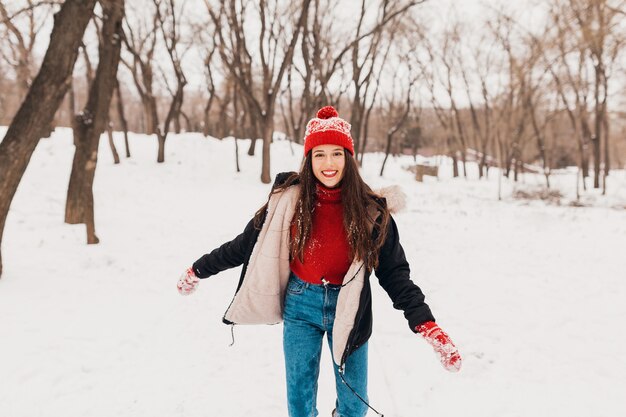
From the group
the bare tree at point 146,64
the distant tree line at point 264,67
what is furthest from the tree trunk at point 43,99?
the bare tree at point 146,64

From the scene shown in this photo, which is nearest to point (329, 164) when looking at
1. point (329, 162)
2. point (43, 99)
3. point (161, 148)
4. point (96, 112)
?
point (329, 162)

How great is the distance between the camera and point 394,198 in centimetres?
229

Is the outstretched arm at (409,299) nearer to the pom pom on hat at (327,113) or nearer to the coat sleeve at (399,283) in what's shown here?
the coat sleeve at (399,283)

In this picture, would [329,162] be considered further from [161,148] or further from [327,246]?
[161,148]

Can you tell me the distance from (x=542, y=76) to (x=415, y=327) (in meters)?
22.1

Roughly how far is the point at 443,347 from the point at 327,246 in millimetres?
748

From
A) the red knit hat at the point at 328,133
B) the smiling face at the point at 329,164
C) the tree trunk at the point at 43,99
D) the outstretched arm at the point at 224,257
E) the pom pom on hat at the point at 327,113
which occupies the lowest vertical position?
the outstretched arm at the point at 224,257

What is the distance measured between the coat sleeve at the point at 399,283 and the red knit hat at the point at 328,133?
0.50m

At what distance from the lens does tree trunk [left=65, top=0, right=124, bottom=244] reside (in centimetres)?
743

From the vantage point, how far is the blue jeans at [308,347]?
2.21 m

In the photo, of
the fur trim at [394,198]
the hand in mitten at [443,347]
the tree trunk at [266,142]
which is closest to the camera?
the hand in mitten at [443,347]

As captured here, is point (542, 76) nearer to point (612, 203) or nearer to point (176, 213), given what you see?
point (612, 203)

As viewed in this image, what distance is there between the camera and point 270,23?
57.1 feet

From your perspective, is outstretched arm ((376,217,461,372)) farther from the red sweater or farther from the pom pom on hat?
the pom pom on hat
